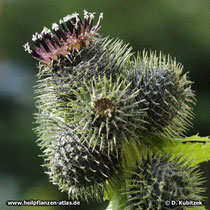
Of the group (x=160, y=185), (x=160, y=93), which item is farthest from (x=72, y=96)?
(x=160, y=185)

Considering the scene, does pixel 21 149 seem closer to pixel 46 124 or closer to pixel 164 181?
pixel 46 124

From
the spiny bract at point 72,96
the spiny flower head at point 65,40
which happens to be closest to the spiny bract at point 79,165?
the spiny bract at point 72,96

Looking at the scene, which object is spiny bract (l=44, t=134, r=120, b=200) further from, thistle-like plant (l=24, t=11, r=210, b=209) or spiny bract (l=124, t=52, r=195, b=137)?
spiny bract (l=124, t=52, r=195, b=137)

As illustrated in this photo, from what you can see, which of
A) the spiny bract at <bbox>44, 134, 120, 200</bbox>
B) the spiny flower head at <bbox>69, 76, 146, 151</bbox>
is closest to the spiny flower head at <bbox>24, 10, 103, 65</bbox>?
the spiny flower head at <bbox>69, 76, 146, 151</bbox>

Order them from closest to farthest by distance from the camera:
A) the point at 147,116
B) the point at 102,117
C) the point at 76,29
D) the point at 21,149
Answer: the point at 102,117, the point at 147,116, the point at 76,29, the point at 21,149

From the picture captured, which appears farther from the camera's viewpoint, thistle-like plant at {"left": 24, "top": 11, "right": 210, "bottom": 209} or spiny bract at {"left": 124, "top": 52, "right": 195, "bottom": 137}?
spiny bract at {"left": 124, "top": 52, "right": 195, "bottom": 137}

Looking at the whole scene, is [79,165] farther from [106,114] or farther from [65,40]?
[65,40]

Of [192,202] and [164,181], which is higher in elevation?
[164,181]

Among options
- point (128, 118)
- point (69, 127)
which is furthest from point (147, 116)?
point (69, 127)
